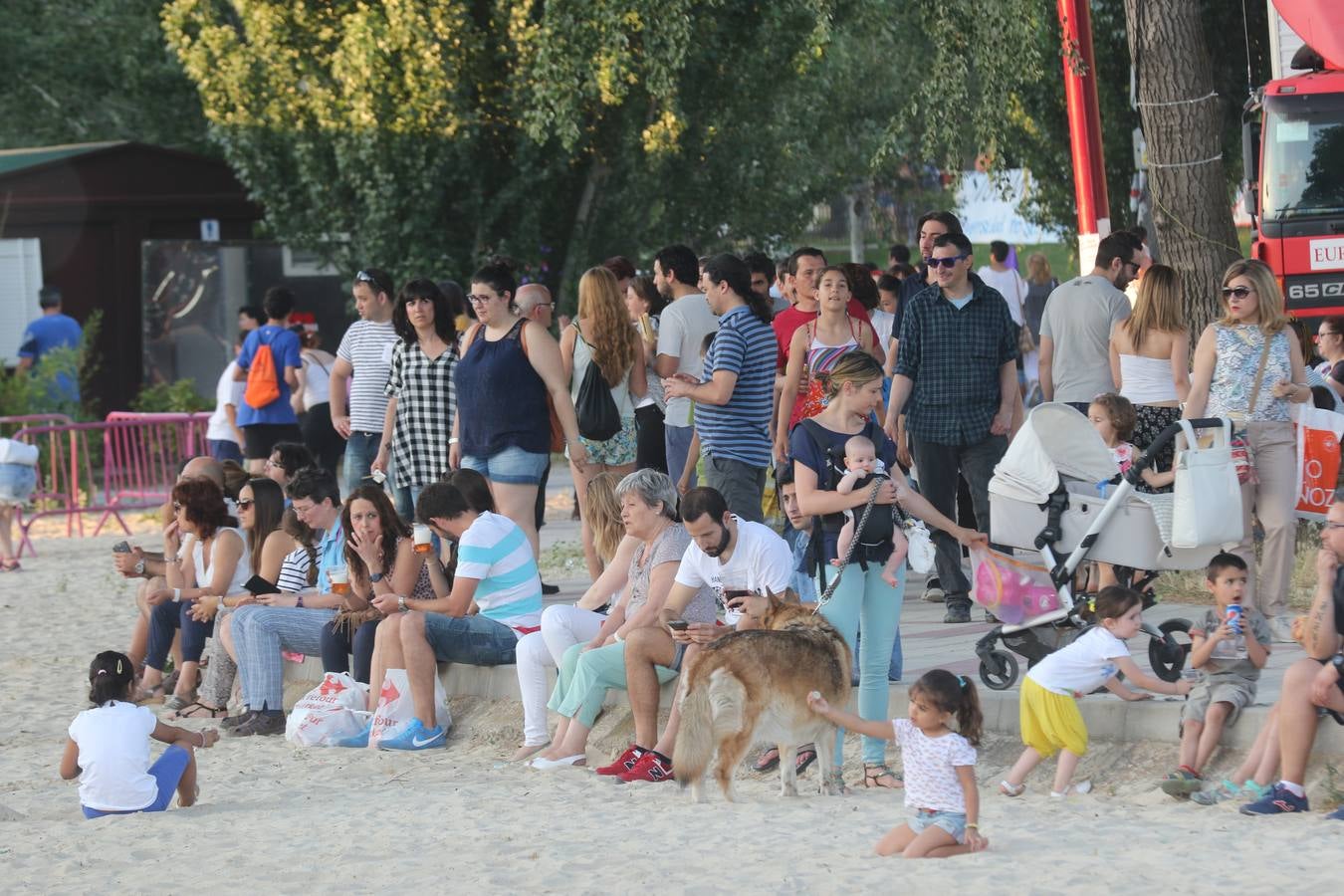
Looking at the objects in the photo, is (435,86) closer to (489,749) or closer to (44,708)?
(44,708)

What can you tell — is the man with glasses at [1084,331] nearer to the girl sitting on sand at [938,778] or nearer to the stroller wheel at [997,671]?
the stroller wheel at [997,671]

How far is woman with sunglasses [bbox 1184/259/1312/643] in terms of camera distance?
8766 millimetres

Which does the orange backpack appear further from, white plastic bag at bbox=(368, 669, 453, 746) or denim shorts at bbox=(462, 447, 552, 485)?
white plastic bag at bbox=(368, 669, 453, 746)

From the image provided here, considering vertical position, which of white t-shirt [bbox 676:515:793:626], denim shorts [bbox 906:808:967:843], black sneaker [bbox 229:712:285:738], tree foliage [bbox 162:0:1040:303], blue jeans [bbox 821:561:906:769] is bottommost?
black sneaker [bbox 229:712:285:738]

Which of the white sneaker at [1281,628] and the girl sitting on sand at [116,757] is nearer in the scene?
the girl sitting on sand at [116,757]

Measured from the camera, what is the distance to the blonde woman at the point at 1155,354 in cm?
946

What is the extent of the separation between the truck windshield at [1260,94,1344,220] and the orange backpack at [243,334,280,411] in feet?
26.4

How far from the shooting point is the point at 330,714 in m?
9.51

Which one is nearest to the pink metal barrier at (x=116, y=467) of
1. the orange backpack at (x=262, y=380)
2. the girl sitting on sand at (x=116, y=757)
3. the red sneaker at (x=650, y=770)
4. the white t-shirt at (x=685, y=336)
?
the orange backpack at (x=262, y=380)

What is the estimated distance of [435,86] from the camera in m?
21.9

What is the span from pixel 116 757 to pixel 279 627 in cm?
217

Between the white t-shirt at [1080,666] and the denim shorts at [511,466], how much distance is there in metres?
3.62

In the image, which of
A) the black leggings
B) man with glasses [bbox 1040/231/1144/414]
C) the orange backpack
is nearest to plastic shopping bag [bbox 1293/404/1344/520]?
man with glasses [bbox 1040/231/1144/414]

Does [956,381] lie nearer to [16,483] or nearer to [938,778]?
[938,778]
